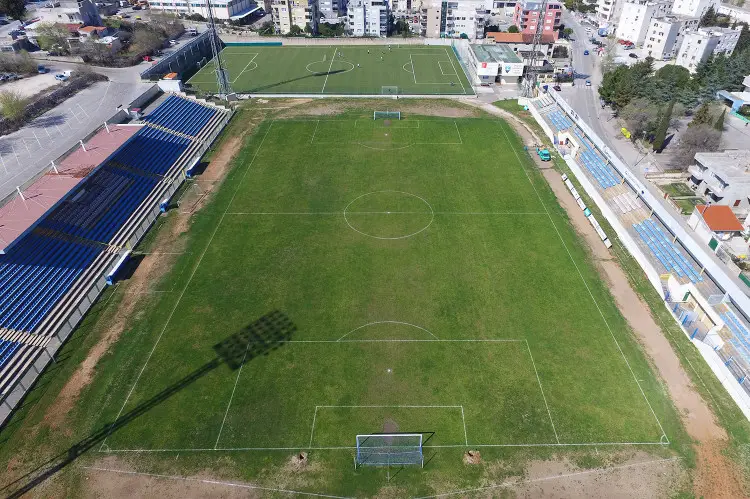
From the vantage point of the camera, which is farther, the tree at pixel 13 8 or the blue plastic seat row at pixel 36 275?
the tree at pixel 13 8

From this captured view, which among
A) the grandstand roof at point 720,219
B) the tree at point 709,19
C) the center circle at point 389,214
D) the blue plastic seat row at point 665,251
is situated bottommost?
the center circle at point 389,214

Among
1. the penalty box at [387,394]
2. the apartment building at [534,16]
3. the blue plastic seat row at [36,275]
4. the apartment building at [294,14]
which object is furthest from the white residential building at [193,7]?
the penalty box at [387,394]

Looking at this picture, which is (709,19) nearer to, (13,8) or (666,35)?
(666,35)

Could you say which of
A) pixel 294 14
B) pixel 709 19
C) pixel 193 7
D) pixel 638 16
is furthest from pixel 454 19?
pixel 193 7

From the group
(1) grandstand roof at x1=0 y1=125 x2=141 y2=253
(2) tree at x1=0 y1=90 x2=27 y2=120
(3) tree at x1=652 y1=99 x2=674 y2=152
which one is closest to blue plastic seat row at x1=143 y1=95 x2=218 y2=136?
(1) grandstand roof at x1=0 y1=125 x2=141 y2=253

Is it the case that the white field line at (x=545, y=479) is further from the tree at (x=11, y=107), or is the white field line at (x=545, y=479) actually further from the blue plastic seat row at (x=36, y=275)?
the tree at (x=11, y=107)
